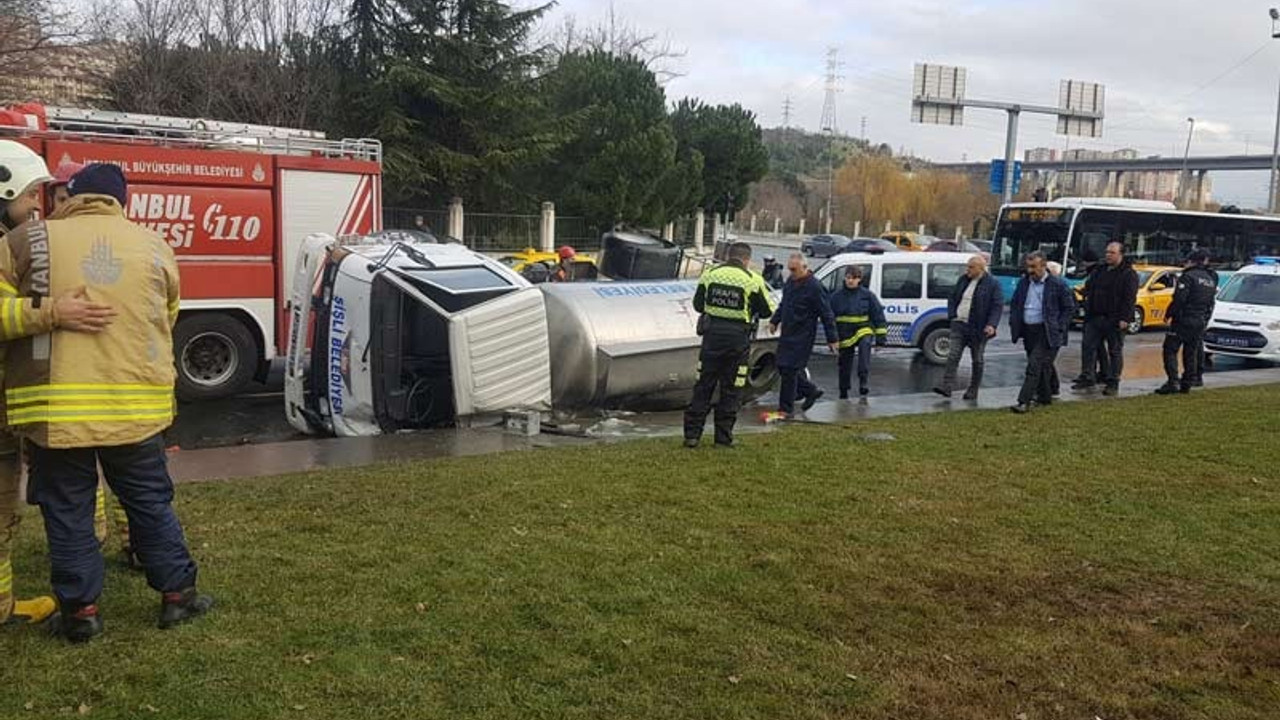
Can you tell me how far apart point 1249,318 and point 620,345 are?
1181 cm

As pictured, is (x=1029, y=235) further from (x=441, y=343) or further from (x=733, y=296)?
(x=441, y=343)

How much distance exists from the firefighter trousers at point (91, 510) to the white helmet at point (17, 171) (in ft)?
4.33

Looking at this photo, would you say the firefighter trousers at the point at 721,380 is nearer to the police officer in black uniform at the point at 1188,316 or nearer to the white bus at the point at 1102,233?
the police officer in black uniform at the point at 1188,316

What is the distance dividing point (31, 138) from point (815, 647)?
31.9ft

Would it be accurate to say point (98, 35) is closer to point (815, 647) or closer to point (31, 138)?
point (31, 138)

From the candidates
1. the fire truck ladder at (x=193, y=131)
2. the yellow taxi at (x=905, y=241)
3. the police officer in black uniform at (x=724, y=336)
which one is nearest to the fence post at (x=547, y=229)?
the fire truck ladder at (x=193, y=131)

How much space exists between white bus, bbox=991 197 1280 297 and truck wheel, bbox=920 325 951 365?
8.35m

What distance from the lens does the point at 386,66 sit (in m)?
27.9

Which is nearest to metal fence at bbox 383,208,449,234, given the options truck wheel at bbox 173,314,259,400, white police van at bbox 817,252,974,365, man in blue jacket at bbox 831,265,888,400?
white police van at bbox 817,252,974,365

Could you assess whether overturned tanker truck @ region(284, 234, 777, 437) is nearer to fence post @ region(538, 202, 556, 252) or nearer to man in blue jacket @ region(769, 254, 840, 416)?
man in blue jacket @ region(769, 254, 840, 416)

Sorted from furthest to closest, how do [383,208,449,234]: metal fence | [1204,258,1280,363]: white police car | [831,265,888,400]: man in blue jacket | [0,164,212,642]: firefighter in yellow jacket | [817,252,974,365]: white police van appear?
[383,208,449,234]: metal fence, [1204,258,1280,363]: white police car, [817,252,974,365]: white police van, [831,265,888,400]: man in blue jacket, [0,164,212,642]: firefighter in yellow jacket

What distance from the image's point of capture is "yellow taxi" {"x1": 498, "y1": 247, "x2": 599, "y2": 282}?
17.8m

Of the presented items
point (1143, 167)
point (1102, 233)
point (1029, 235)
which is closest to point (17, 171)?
point (1029, 235)

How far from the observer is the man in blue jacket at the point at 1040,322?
36.4 feet
